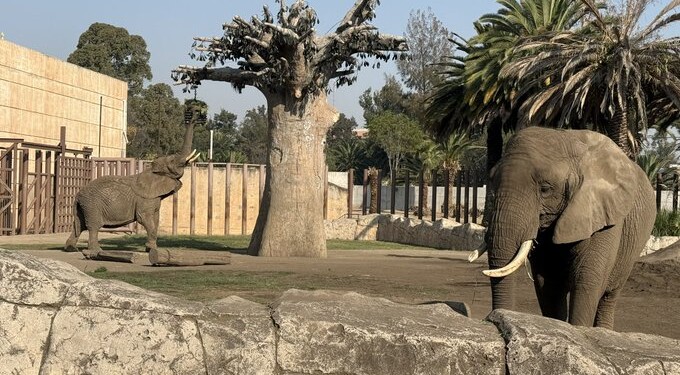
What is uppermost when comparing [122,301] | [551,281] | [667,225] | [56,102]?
[56,102]

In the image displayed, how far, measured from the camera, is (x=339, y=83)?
20859 millimetres

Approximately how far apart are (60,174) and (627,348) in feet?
84.7

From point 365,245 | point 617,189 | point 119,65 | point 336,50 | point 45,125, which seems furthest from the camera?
point 119,65

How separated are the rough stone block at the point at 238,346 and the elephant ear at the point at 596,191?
393cm

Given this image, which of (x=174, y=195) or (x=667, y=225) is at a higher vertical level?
(x=174, y=195)

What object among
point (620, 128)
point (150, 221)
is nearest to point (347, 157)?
point (620, 128)

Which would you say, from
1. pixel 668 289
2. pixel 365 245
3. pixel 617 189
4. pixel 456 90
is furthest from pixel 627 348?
pixel 456 90

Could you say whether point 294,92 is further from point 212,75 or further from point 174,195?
point 174,195

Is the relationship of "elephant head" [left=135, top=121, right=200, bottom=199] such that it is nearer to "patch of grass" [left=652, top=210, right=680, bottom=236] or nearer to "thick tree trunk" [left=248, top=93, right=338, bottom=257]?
"thick tree trunk" [left=248, top=93, right=338, bottom=257]

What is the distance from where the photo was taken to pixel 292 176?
2038 centimetres

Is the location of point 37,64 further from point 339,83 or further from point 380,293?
point 380,293

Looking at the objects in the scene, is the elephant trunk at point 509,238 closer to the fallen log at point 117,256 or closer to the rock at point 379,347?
the rock at point 379,347

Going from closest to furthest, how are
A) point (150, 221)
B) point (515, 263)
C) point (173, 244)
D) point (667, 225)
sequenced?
point (515, 263)
point (150, 221)
point (173, 244)
point (667, 225)

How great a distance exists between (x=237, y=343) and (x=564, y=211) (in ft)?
13.4
